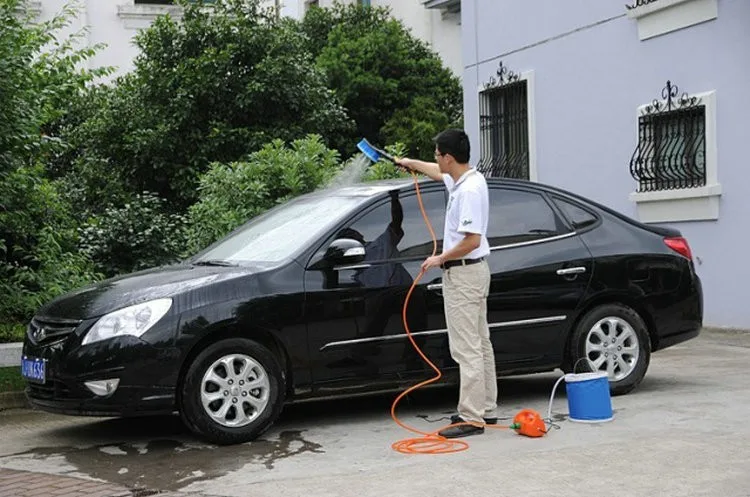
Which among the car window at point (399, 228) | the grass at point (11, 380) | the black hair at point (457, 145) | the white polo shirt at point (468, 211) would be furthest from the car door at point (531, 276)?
the grass at point (11, 380)

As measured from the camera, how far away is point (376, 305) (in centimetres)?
724

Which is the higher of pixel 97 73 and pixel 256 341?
pixel 97 73

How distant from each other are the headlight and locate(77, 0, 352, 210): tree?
967cm

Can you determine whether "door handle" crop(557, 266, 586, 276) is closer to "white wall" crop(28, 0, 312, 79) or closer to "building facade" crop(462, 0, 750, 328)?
"building facade" crop(462, 0, 750, 328)

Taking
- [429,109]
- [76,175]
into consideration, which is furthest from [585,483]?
[429,109]

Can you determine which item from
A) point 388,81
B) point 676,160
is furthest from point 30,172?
point 388,81

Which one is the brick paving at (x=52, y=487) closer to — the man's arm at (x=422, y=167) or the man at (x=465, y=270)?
the man at (x=465, y=270)

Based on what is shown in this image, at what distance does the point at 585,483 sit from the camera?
5570mm

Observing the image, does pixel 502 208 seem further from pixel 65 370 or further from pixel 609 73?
pixel 609 73

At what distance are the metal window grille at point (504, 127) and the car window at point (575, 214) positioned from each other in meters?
7.69

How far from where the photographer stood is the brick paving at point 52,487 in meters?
5.73

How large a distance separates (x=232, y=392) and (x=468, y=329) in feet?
4.82

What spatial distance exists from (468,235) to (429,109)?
841 inches

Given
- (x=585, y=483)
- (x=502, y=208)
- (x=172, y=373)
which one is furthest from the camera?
(x=502, y=208)
